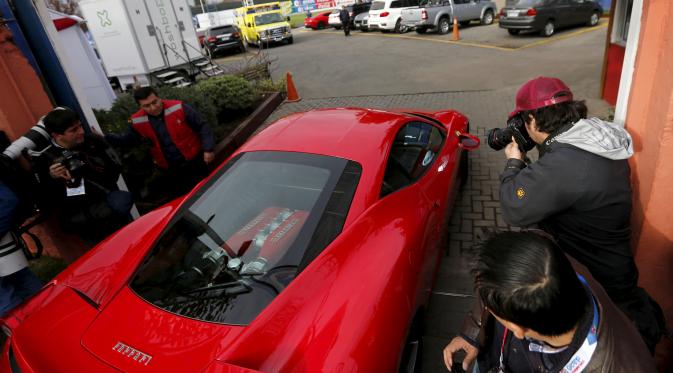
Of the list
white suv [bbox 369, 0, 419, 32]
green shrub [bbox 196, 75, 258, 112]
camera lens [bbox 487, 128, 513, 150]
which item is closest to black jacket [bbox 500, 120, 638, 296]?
camera lens [bbox 487, 128, 513, 150]

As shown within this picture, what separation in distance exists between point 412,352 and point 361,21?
67.6ft

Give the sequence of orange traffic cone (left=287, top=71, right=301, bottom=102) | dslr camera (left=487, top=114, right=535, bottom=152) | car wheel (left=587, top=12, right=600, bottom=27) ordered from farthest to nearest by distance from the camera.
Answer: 1. car wheel (left=587, top=12, right=600, bottom=27)
2. orange traffic cone (left=287, top=71, right=301, bottom=102)
3. dslr camera (left=487, top=114, right=535, bottom=152)

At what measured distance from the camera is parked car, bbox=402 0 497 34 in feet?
50.3

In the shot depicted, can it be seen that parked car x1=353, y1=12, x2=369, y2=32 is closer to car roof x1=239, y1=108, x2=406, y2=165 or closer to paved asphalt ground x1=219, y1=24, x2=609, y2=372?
paved asphalt ground x1=219, y1=24, x2=609, y2=372

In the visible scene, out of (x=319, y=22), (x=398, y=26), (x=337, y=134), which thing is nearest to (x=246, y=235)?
(x=337, y=134)

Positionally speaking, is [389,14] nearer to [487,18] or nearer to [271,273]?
[487,18]

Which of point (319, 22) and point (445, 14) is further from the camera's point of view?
point (319, 22)

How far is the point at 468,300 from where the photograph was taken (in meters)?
2.96

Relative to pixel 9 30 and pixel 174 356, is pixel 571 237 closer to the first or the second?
pixel 174 356

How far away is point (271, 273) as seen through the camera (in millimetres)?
1903

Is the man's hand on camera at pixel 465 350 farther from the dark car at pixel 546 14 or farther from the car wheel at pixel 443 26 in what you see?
the car wheel at pixel 443 26

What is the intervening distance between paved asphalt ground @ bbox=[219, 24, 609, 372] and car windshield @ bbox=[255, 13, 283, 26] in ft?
13.2

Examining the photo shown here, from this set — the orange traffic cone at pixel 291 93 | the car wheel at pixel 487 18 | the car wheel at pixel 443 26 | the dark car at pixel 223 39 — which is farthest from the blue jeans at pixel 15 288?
the car wheel at pixel 487 18

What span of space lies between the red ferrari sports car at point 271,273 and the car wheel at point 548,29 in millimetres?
12357
